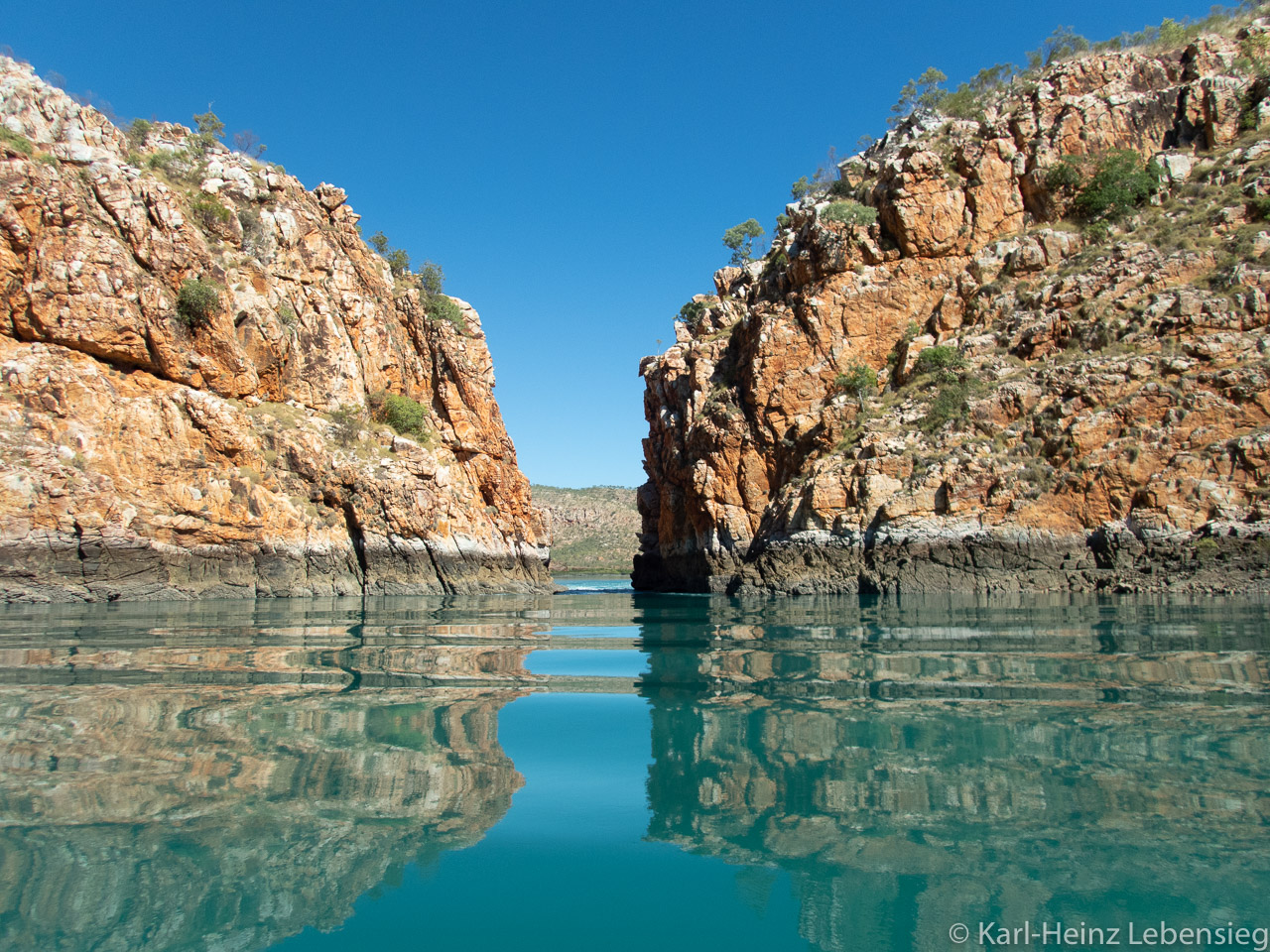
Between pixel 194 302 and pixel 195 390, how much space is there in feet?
11.1

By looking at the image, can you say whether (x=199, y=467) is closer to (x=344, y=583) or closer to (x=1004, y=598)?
(x=344, y=583)

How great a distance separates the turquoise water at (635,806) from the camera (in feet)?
7.73

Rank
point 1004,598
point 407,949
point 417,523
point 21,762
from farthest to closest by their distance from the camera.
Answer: point 417,523, point 1004,598, point 21,762, point 407,949

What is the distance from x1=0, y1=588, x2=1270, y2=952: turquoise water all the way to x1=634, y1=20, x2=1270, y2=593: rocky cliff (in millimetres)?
16795

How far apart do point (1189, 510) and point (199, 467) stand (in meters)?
31.3

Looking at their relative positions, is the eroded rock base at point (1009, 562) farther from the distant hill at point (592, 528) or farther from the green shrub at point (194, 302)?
the distant hill at point (592, 528)

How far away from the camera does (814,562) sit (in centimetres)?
2580

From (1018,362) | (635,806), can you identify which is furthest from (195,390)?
(1018,362)

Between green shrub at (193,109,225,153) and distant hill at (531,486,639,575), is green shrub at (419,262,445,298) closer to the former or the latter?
green shrub at (193,109,225,153)

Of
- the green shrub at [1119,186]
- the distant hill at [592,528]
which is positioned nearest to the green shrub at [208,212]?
the green shrub at [1119,186]

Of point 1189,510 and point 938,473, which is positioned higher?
point 938,473

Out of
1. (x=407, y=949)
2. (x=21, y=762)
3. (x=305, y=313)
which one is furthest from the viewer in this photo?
(x=305, y=313)

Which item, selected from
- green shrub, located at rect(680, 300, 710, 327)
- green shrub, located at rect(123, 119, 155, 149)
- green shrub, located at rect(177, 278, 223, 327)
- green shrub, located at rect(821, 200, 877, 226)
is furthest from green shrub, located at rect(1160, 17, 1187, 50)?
green shrub, located at rect(123, 119, 155, 149)

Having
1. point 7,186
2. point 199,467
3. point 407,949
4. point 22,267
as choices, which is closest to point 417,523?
point 199,467
